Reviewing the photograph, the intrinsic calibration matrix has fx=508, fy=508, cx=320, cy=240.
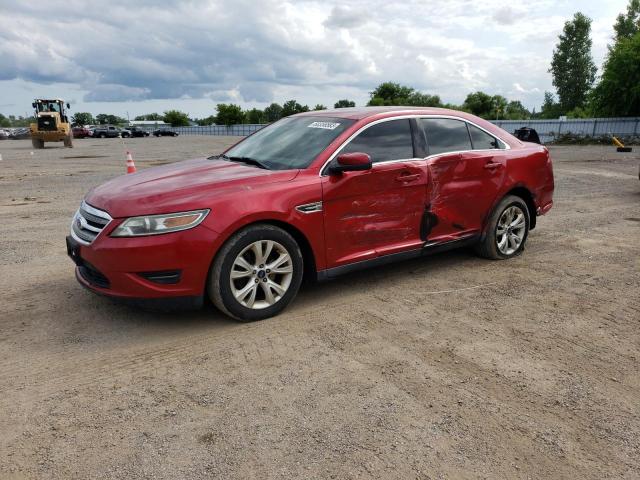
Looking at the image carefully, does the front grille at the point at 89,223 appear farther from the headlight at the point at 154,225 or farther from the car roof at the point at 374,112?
the car roof at the point at 374,112

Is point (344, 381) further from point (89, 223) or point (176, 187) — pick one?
point (89, 223)

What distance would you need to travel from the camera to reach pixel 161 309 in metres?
3.69

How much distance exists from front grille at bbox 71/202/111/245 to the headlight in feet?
0.56

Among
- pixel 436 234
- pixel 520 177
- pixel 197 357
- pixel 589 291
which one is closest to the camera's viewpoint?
pixel 197 357

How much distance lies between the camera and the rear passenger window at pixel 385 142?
Result: 4.48m

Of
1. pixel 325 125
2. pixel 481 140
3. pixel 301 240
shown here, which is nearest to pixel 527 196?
pixel 481 140

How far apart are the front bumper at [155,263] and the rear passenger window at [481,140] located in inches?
122

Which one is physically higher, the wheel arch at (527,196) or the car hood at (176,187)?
the car hood at (176,187)

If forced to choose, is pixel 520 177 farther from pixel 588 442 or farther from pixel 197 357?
pixel 197 357

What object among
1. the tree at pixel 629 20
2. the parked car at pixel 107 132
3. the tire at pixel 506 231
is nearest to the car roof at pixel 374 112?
the tire at pixel 506 231

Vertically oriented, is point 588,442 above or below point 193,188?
below

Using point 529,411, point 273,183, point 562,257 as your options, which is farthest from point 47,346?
point 562,257

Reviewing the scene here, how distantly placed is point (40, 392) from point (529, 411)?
2833mm

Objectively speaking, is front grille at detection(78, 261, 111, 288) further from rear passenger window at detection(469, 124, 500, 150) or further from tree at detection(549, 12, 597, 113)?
tree at detection(549, 12, 597, 113)
